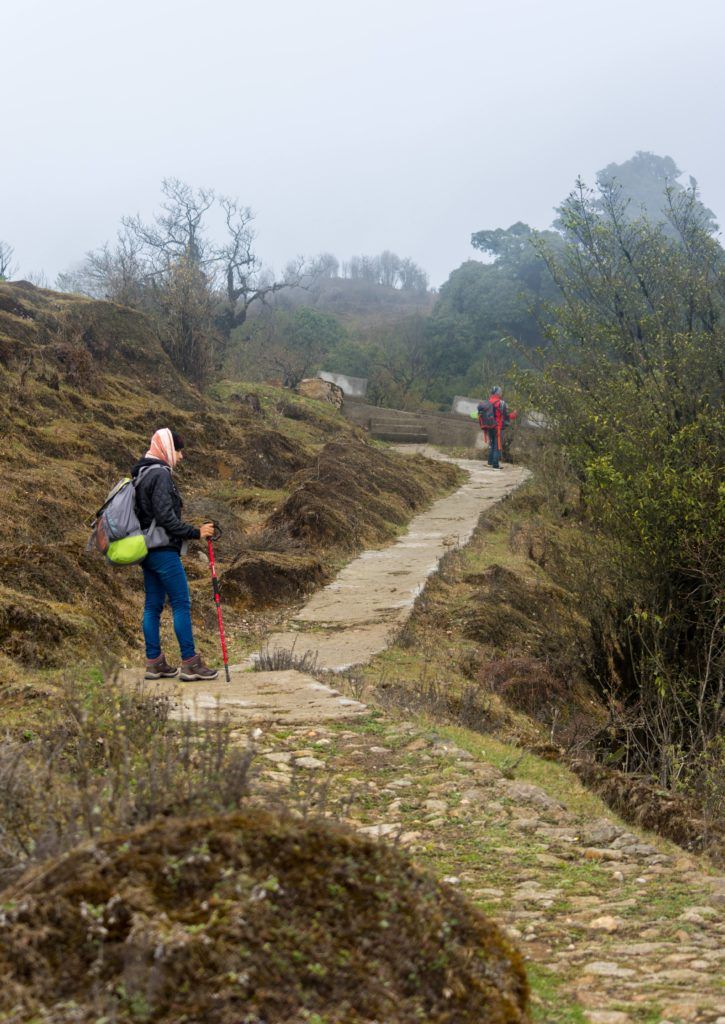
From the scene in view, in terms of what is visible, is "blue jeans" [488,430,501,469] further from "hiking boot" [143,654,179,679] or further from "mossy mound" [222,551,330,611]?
"hiking boot" [143,654,179,679]

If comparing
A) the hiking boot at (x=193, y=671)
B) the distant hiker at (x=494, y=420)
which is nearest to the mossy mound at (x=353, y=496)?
the distant hiker at (x=494, y=420)

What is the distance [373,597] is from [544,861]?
24.9 feet

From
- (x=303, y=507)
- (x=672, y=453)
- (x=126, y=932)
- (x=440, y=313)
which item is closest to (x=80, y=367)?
(x=303, y=507)

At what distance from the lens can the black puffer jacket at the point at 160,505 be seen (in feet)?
23.8

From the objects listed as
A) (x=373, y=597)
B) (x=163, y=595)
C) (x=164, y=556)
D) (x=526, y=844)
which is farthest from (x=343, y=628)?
(x=526, y=844)

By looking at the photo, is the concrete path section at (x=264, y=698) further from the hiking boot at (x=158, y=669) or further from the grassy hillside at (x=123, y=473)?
the grassy hillside at (x=123, y=473)

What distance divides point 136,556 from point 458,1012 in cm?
526

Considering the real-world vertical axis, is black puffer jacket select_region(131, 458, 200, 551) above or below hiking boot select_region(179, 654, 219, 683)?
above

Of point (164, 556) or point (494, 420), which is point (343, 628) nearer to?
point (164, 556)

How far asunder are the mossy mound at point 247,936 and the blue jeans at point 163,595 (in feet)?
16.2

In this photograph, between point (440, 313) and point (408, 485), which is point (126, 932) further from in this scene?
point (440, 313)

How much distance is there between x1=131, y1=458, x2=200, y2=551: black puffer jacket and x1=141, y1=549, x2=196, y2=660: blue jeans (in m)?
0.10

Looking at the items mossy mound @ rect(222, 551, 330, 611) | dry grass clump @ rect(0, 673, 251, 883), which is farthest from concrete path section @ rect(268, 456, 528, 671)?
dry grass clump @ rect(0, 673, 251, 883)

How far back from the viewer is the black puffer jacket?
7250 millimetres
